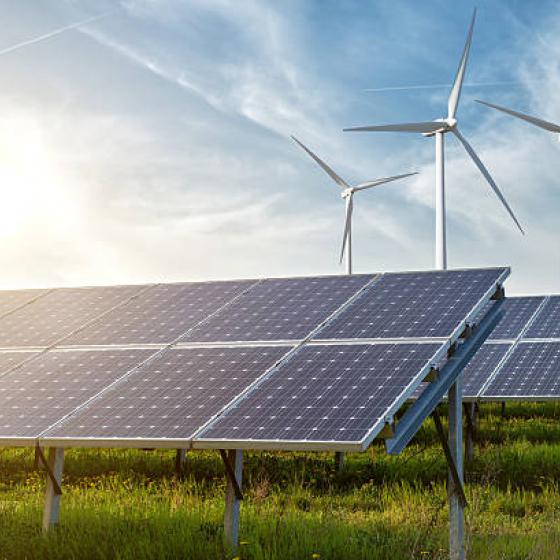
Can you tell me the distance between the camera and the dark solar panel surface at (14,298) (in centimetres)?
1728

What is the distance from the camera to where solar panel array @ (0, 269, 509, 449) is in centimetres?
1022

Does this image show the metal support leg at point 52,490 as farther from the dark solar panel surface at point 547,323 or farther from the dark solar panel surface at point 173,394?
the dark solar panel surface at point 547,323

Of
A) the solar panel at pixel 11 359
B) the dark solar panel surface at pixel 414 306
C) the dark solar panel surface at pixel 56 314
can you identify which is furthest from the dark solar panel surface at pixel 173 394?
the dark solar panel surface at pixel 56 314

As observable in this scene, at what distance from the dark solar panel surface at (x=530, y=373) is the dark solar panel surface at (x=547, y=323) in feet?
2.34

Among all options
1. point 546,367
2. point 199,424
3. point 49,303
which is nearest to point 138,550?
point 199,424

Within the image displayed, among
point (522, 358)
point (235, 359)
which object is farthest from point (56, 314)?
point (522, 358)

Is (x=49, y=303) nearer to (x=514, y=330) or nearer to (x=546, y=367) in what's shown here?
(x=546, y=367)

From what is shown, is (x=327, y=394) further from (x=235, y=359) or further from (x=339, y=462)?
(x=339, y=462)

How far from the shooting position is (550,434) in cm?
2555

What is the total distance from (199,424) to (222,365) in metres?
1.72

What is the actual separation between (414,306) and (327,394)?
2.81m

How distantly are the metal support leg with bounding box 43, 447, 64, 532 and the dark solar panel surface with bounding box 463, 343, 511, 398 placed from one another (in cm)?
1318

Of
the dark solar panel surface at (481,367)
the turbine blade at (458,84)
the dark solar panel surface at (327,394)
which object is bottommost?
the dark solar panel surface at (327,394)

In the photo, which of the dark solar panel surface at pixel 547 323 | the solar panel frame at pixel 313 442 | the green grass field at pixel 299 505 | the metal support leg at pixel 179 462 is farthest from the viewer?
the dark solar panel surface at pixel 547 323
